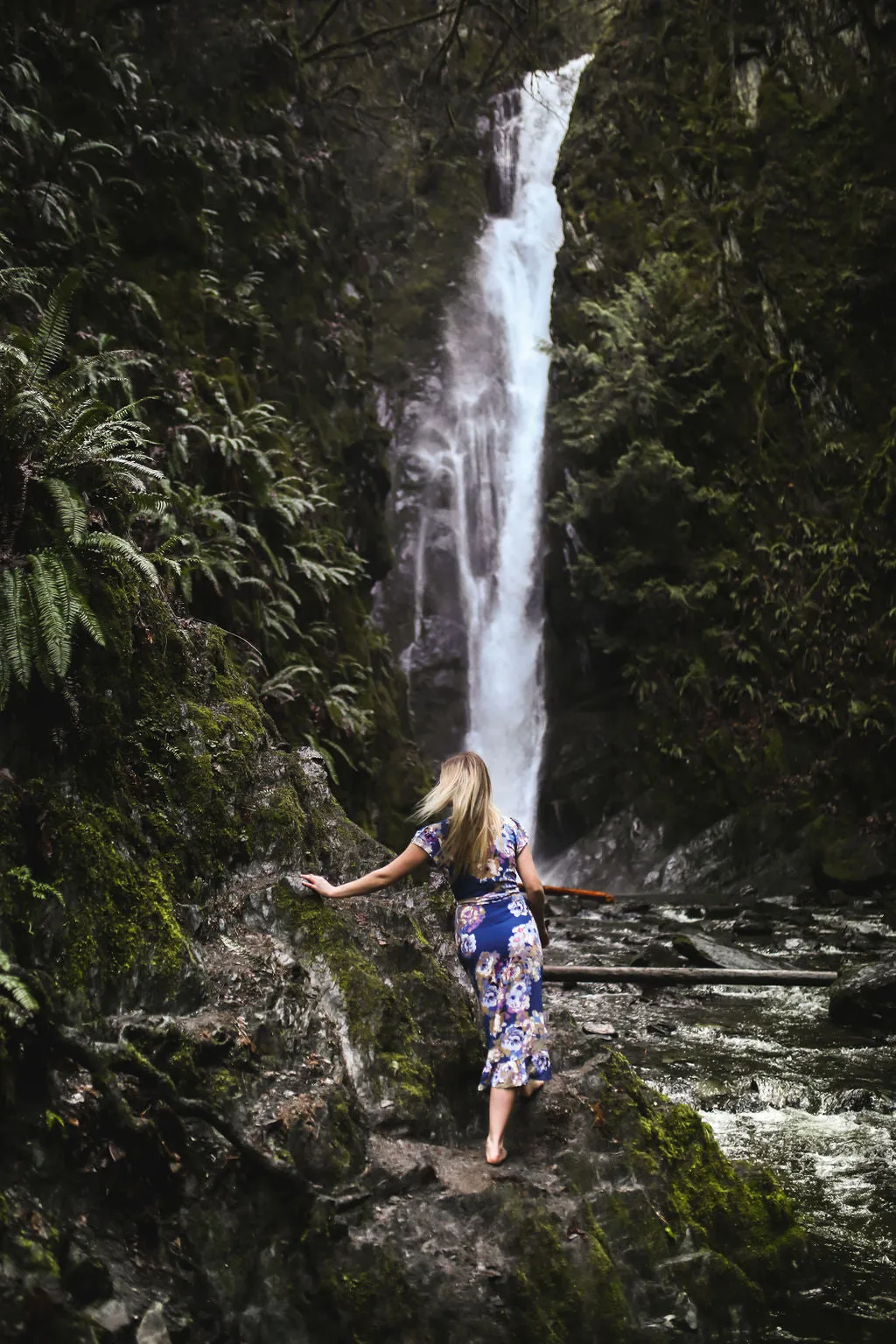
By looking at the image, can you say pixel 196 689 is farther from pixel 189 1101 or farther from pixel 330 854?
pixel 189 1101

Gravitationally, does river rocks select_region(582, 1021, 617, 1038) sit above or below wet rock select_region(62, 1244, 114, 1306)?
below

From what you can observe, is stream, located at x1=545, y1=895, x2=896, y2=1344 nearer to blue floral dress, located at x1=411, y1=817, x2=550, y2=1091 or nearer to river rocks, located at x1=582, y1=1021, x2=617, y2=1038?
river rocks, located at x1=582, y1=1021, x2=617, y2=1038

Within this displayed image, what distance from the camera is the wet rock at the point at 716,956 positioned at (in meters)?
8.83

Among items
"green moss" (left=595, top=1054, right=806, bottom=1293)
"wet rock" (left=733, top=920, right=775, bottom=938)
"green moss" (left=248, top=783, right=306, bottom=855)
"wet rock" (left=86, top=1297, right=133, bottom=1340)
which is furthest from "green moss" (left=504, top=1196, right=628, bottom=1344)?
"wet rock" (left=733, top=920, right=775, bottom=938)

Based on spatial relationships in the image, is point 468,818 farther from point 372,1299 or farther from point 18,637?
point 18,637

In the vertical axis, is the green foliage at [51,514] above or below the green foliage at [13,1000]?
above

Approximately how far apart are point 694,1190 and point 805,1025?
3960 millimetres

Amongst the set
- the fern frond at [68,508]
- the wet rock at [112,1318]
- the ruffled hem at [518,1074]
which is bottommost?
the wet rock at [112,1318]

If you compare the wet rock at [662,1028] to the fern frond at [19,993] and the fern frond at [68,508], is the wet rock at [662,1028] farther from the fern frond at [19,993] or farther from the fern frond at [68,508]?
the fern frond at [68,508]

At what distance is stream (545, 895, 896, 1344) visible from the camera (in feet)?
11.0

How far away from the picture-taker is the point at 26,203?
896 centimetres

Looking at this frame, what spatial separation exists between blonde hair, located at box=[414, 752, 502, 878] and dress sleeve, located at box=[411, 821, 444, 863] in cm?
4

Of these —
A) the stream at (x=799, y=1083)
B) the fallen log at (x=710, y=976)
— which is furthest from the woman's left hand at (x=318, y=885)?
the fallen log at (x=710, y=976)

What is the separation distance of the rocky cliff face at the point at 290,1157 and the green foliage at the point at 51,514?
0.51 metres
